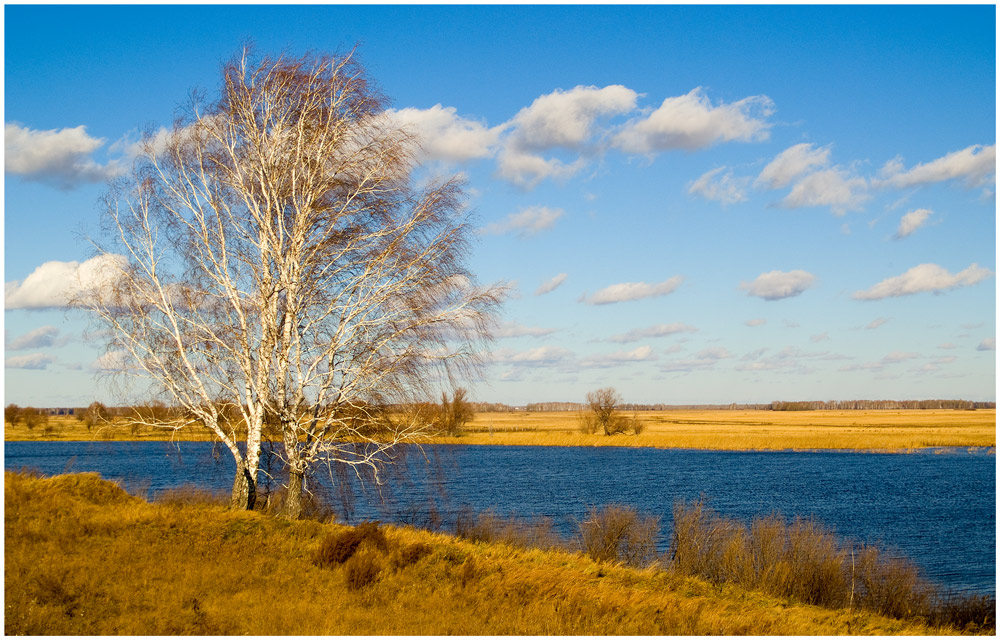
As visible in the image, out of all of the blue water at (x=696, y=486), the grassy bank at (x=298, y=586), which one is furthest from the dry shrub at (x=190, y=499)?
the blue water at (x=696, y=486)

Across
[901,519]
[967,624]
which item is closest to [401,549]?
[967,624]

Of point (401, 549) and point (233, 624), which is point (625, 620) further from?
point (233, 624)

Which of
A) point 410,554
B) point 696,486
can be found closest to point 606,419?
point 696,486

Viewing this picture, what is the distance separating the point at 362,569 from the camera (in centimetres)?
1235

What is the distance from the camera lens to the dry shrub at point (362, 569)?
12.1m

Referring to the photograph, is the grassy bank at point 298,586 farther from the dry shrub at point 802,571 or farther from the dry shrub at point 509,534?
the dry shrub at point 509,534

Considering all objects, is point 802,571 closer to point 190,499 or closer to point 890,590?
point 890,590

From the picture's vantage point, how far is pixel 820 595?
58.0 ft

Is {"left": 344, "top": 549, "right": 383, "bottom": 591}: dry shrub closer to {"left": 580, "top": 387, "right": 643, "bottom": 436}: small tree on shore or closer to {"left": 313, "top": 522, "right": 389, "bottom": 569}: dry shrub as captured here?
{"left": 313, "top": 522, "right": 389, "bottom": 569}: dry shrub

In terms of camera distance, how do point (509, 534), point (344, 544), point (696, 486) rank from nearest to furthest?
point (344, 544) < point (509, 534) < point (696, 486)

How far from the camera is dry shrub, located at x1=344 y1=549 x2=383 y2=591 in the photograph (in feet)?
39.5

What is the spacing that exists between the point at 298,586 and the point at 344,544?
1.68m

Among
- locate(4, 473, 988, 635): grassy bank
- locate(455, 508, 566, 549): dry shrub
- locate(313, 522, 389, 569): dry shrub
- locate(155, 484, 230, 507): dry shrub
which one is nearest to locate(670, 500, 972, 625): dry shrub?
locate(4, 473, 988, 635): grassy bank

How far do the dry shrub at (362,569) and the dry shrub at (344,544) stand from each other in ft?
0.67
